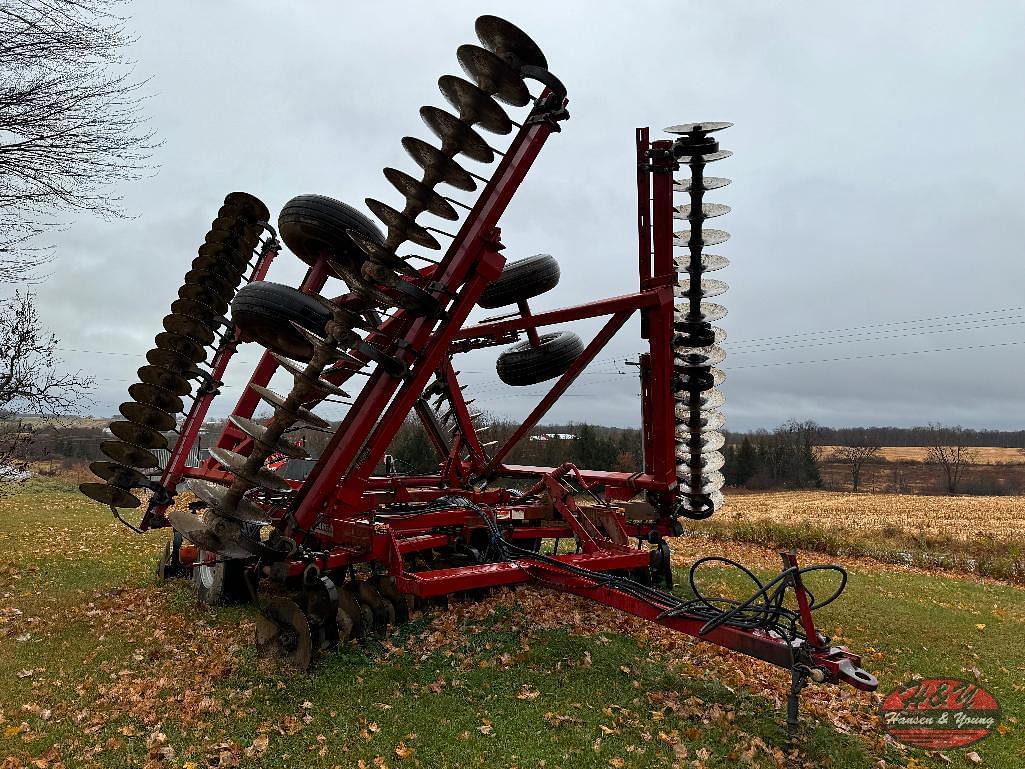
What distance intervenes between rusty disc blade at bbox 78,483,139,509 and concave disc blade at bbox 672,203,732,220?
728 centimetres

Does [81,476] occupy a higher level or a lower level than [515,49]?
lower

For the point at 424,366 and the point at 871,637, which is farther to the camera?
the point at 871,637

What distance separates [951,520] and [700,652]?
63.1ft

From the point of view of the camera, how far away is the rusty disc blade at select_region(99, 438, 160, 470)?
23.7 ft

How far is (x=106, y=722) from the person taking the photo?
184 inches

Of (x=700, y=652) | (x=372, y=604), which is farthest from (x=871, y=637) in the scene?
(x=372, y=604)

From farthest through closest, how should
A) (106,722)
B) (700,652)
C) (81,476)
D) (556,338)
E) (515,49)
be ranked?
(81,476) < (556,338) < (700,652) < (515,49) < (106,722)

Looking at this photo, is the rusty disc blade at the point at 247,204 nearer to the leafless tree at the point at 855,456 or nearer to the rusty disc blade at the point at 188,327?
the rusty disc blade at the point at 188,327

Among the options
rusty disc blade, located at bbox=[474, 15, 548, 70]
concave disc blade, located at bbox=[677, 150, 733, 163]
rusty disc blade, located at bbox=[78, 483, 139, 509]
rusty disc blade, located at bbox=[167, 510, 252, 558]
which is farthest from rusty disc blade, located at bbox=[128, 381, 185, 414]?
concave disc blade, located at bbox=[677, 150, 733, 163]

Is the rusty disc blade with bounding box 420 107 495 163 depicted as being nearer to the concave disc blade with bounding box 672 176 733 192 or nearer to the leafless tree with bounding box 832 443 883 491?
the concave disc blade with bounding box 672 176 733 192

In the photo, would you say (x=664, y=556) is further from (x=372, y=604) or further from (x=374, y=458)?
(x=374, y=458)

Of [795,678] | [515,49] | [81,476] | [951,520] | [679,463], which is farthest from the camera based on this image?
[81,476]

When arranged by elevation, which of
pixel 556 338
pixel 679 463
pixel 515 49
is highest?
pixel 515 49

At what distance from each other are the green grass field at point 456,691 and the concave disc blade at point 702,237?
4779 millimetres
